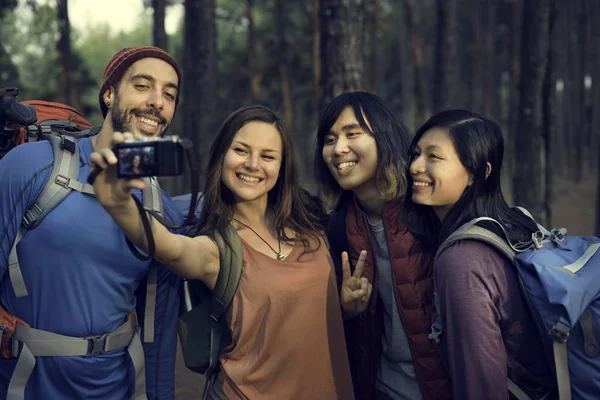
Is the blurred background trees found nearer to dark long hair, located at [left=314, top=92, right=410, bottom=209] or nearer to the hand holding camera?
dark long hair, located at [left=314, top=92, right=410, bottom=209]

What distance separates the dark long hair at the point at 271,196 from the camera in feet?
10.2

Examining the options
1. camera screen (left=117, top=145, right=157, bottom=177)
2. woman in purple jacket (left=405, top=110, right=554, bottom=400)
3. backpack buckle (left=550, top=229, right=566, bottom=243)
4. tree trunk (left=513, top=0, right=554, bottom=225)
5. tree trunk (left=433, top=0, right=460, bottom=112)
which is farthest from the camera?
tree trunk (left=433, top=0, right=460, bottom=112)

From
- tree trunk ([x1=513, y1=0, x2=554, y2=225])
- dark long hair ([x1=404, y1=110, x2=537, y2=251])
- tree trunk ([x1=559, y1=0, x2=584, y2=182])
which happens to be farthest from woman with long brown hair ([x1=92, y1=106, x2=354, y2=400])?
tree trunk ([x1=559, y1=0, x2=584, y2=182])

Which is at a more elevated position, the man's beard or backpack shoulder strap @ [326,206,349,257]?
the man's beard

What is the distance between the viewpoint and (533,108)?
717cm

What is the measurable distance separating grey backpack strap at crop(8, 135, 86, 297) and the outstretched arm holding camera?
604 mm

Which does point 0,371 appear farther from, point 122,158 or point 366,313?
point 366,313

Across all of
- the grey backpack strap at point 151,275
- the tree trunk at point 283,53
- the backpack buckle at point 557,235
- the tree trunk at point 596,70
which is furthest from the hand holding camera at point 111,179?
the tree trunk at point 596,70

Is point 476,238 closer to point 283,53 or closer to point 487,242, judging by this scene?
point 487,242

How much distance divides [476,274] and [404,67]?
27.5 metres

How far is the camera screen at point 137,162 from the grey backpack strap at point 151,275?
814mm

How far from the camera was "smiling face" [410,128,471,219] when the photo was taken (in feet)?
9.53

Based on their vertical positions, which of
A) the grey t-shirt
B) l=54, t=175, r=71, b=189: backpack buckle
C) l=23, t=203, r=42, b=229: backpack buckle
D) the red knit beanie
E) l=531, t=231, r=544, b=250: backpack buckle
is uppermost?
the red knit beanie

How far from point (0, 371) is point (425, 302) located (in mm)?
2068
